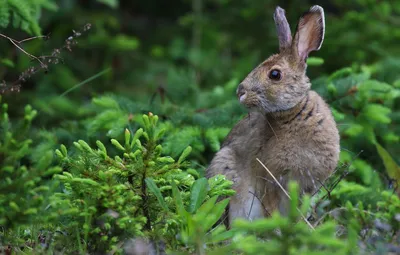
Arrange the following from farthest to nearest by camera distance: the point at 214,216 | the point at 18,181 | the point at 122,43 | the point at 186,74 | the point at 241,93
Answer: the point at 122,43 < the point at 186,74 < the point at 241,93 < the point at 214,216 < the point at 18,181

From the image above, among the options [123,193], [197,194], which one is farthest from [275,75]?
[123,193]

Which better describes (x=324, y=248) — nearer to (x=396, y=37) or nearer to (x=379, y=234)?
(x=379, y=234)

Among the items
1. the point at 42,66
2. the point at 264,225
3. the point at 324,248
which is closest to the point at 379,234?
the point at 324,248

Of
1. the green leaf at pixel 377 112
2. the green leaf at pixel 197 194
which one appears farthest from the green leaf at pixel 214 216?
the green leaf at pixel 377 112

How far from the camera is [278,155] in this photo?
504 cm

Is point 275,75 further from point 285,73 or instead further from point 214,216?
point 214,216

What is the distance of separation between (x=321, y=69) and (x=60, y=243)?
5219 mm

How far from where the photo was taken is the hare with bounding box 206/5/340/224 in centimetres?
500

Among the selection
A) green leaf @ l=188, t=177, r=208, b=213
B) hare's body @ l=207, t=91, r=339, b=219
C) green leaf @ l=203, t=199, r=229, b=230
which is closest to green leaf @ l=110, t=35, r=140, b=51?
hare's body @ l=207, t=91, r=339, b=219

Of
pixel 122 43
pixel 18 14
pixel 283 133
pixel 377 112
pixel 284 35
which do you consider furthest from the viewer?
pixel 122 43

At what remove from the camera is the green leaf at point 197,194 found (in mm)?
3996

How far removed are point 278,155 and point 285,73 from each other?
0.59m

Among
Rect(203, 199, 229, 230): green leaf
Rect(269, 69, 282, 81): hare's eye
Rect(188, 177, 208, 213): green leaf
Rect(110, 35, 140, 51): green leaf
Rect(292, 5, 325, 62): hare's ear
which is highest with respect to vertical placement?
Rect(110, 35, 140, 51): green leaf

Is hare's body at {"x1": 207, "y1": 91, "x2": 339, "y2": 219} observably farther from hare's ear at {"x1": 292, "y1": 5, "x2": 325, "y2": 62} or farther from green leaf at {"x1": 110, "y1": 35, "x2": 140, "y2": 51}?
green leaf at {"x1": 110, "y1": 35, "x2": 140, "y2": 51}
